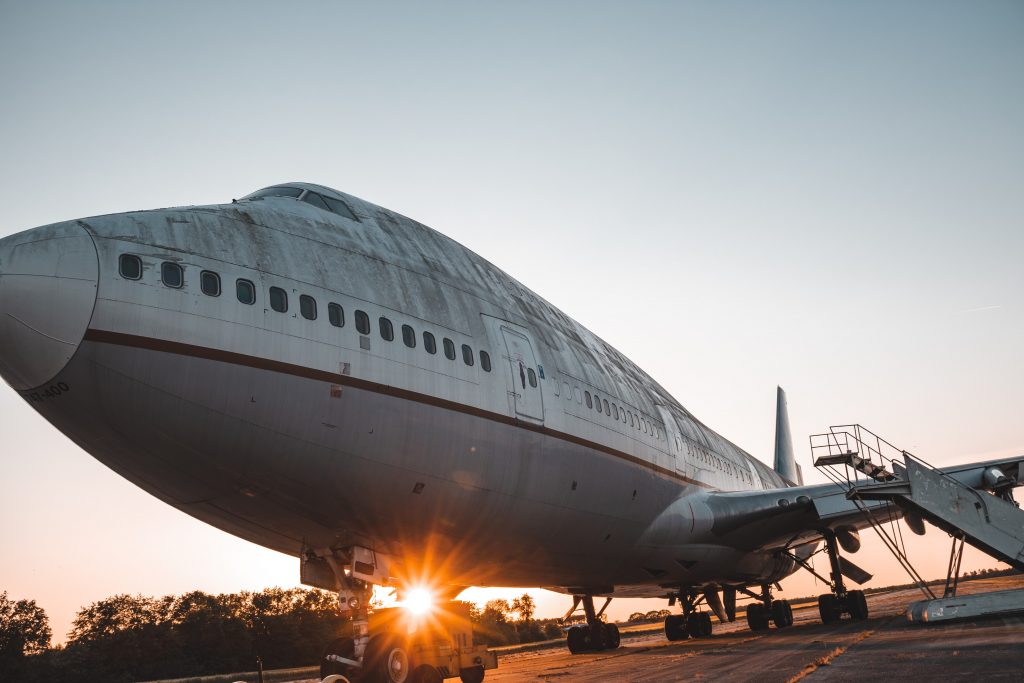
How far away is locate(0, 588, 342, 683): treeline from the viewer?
132 ft

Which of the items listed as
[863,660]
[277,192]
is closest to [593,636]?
[863,660]

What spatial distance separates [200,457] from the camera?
8211 mm

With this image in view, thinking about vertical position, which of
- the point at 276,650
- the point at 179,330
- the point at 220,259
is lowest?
the point at 276,650

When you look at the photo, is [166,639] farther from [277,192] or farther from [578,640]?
[277,192]

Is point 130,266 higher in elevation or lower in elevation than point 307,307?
higher

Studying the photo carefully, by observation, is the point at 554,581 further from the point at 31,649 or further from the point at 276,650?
the point at 31,649

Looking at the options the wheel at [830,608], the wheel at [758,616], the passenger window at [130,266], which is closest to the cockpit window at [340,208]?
the passenger window at [130,266]

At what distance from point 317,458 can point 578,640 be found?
16014mm

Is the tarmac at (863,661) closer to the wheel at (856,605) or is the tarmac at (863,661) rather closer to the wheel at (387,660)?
the wheel at (387,660)

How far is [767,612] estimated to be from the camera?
83.4ft

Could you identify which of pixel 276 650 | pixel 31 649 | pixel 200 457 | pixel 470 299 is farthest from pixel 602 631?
pixel 31 649

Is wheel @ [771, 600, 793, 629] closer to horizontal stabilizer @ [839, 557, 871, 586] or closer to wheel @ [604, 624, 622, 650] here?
horizontal stabilizer @ [839, 557, 871, 586]

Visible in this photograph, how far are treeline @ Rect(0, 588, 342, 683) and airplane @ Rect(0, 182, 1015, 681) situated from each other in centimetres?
3434

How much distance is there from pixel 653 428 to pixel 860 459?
14.3 ft
